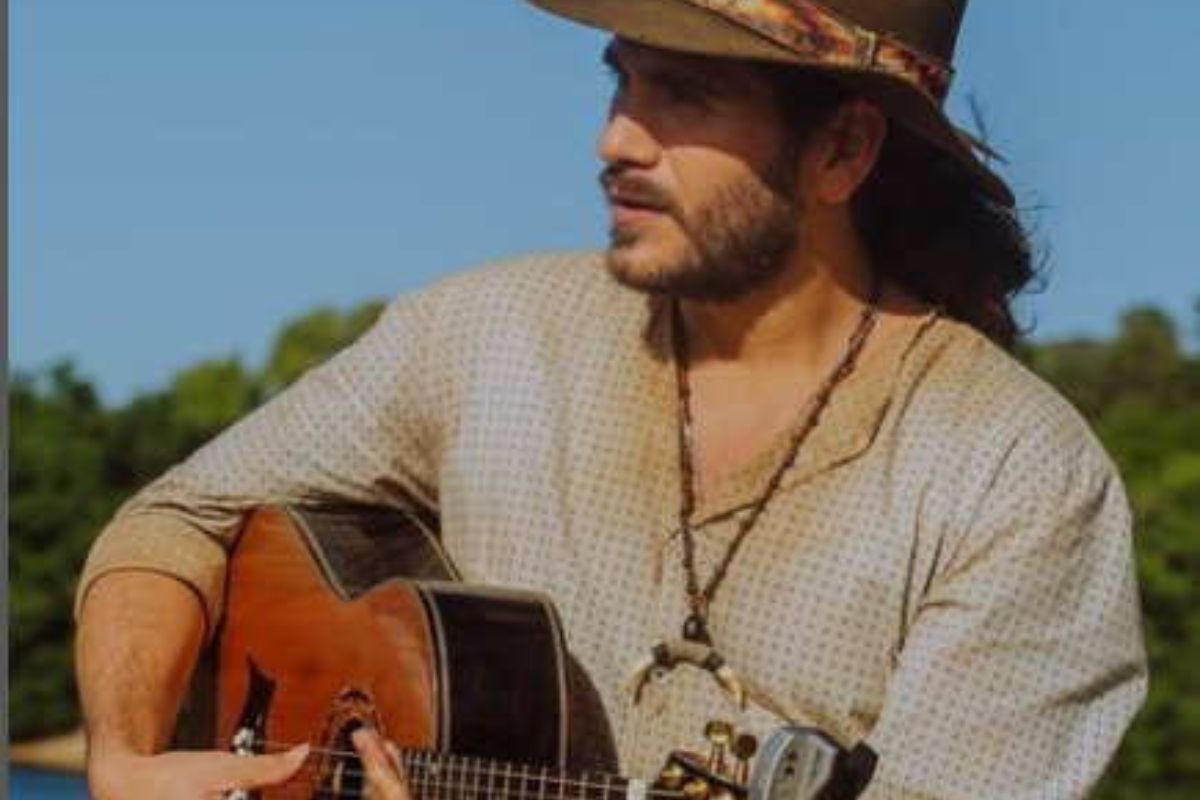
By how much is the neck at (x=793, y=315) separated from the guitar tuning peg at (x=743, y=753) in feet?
1.60

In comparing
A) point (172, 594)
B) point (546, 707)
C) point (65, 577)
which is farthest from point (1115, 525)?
point (65, 577)

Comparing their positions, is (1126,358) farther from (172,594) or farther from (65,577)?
(172,594)

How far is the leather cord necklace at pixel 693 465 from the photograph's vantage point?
13.3 feet

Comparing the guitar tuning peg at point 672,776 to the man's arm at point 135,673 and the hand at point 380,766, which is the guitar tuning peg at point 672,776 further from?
the man's arm at point 135,673

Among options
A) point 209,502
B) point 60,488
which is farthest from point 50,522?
point 209,502

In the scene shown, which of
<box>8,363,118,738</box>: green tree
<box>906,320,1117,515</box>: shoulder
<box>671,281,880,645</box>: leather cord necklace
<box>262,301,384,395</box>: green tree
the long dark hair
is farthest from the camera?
<box>262,301,384,395</box>: green tree

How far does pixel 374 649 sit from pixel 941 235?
789 mm

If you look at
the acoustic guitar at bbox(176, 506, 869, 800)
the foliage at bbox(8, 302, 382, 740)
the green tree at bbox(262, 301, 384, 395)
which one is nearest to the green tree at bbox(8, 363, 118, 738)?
the foliage at bbox(8, 302, 382, 740)

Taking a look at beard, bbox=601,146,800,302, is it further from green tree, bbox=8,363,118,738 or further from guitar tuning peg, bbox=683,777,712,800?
green tree, bbox=8,363,118,738

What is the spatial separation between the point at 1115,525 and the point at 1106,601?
87mm

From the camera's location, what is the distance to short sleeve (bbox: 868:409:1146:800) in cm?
389

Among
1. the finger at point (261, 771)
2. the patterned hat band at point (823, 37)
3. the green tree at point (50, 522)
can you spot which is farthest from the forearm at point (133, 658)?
the green tree at point (50, 522)

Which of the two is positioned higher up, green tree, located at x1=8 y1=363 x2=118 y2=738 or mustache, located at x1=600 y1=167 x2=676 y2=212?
mustache, located at x1=600 y1=167 x2=676 y2=212

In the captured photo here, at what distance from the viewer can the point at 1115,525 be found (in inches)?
157
